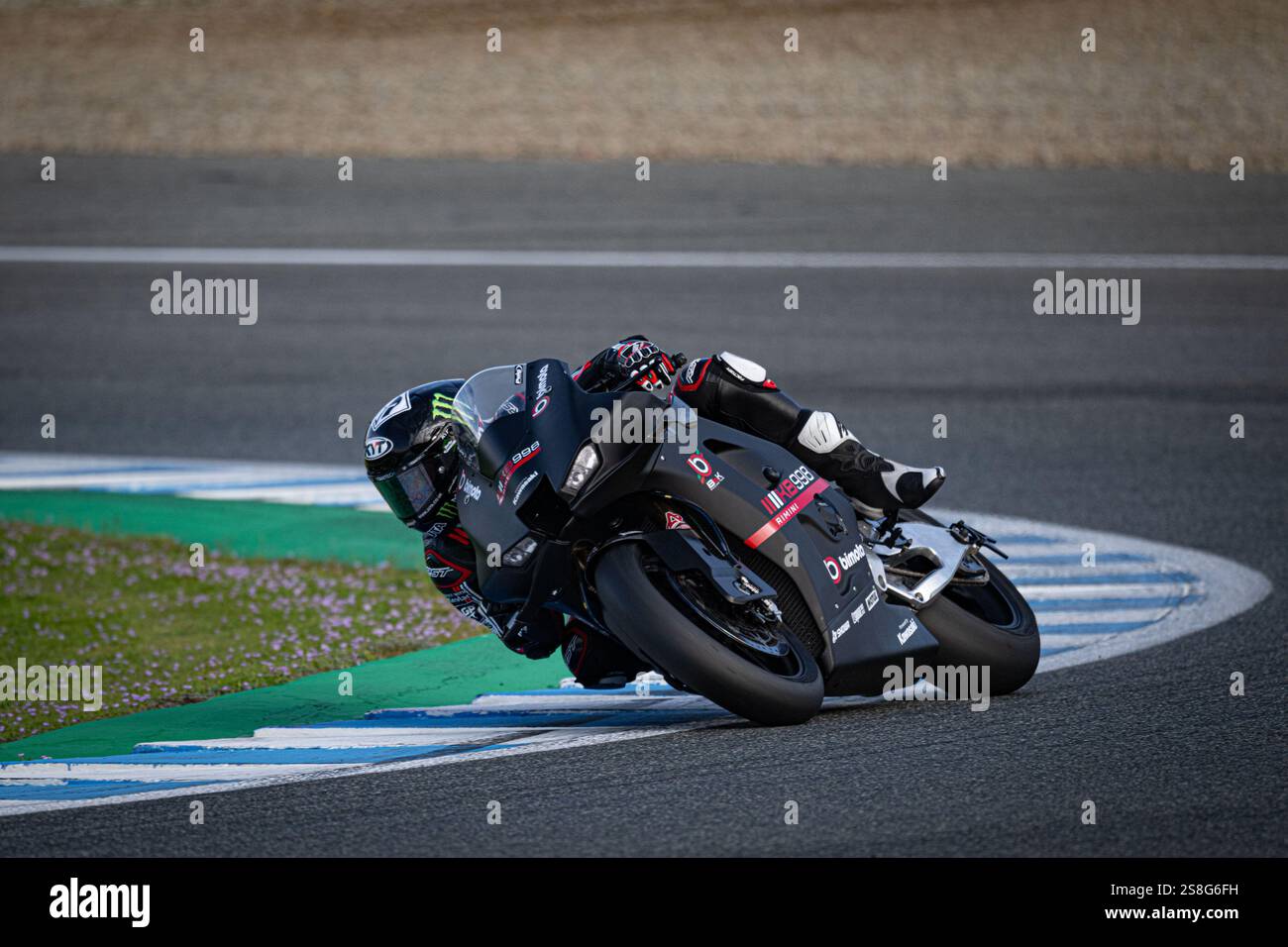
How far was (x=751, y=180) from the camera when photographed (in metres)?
21.1

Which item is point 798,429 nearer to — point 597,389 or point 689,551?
point 597,389

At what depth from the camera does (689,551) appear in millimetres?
5469

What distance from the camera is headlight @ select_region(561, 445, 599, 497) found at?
5531mm

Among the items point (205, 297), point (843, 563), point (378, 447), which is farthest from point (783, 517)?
point (205, 297)

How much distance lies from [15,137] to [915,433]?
15480 millimetres

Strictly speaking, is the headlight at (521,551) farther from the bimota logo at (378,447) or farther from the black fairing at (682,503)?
the bimota logo at (378,447)

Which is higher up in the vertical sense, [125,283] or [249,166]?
[249,166]

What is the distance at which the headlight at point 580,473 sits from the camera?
5531 mm

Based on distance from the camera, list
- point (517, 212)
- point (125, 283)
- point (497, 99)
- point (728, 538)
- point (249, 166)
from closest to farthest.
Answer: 1. point (728, 538)
2. point (125, 283)
3. point (517, 212)
4. point (249, 166)
5. point (497, 99)

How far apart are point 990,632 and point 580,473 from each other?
1.59 meters
